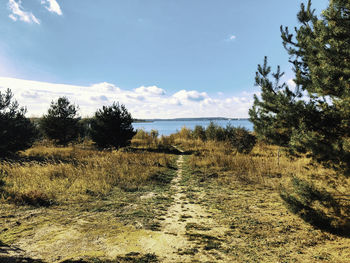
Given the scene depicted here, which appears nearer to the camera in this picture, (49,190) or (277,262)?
(277,262)

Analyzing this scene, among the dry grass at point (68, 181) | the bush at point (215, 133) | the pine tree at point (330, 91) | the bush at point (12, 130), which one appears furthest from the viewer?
the bush at point (215, 133)

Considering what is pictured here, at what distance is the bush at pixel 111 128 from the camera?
15492mm

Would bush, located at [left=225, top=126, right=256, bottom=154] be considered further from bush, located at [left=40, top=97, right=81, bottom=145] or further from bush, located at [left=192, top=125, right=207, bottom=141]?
bush, located at [left=40, top=97, right=81, bottom=145]

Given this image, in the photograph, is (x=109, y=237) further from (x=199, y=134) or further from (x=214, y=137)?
(x=199, y=134)

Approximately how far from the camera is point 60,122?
17.1 m

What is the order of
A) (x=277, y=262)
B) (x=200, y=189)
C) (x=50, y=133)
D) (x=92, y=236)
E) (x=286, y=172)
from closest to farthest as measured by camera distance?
(x=277, y=262), (x=92, y=236), (x=200, y=189), (x=286, y=172), (x=50, y=133)

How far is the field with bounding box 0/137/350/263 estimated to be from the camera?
300cm

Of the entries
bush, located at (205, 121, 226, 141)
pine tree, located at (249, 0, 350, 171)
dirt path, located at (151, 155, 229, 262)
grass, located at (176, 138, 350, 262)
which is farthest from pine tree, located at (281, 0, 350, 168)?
bush, located at (205, 121, 226, 141)

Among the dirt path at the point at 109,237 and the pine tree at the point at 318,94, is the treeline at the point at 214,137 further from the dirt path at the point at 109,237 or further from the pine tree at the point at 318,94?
the dirt path at the point at 109,237

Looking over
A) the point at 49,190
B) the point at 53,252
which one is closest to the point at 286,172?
the point at 53,252

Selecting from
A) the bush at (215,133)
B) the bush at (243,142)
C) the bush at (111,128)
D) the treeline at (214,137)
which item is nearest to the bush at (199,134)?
the treeline at (214,137)

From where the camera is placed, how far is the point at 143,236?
140 inches

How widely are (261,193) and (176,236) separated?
4.02 meters

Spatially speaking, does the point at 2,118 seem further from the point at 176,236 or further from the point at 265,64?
the point at 265,64
